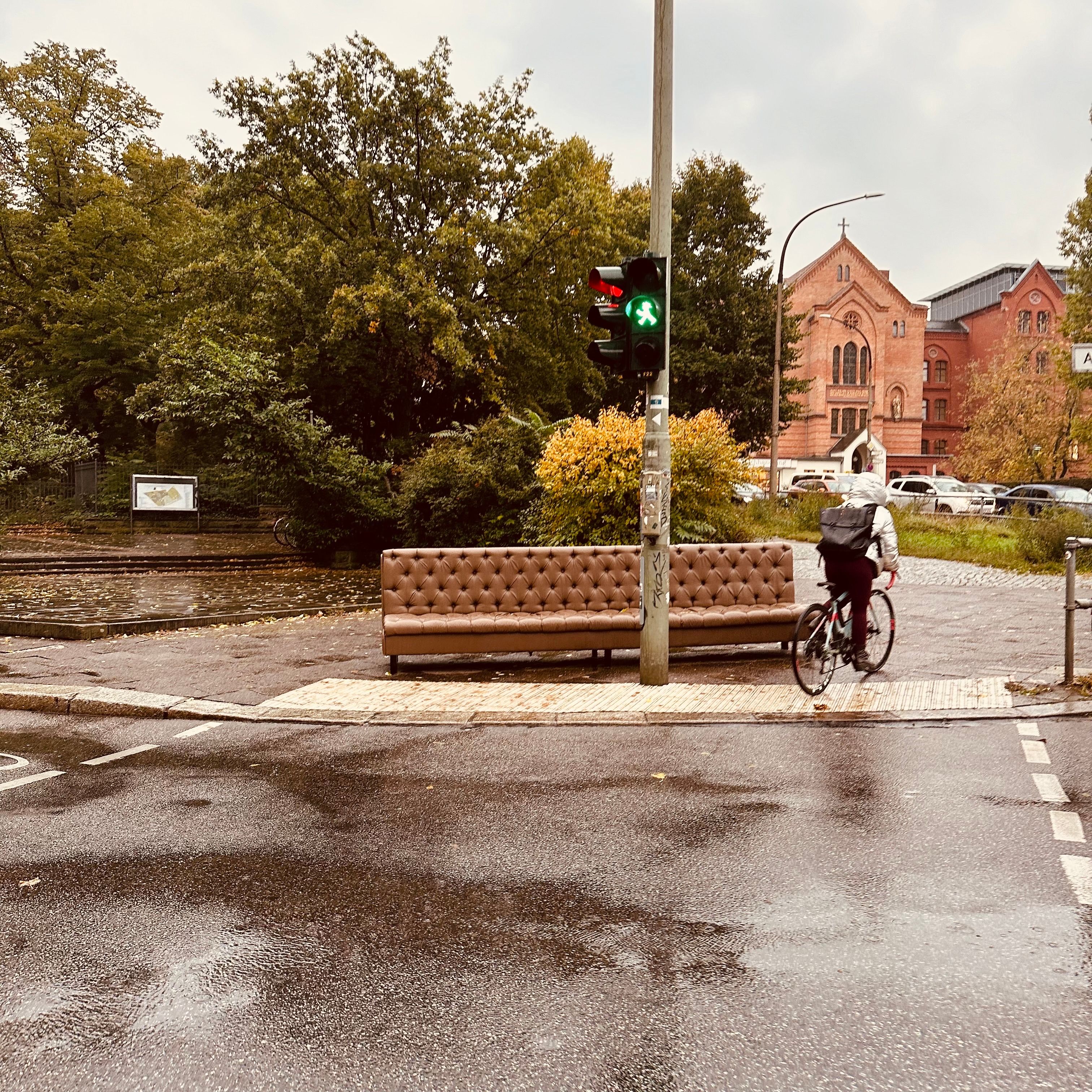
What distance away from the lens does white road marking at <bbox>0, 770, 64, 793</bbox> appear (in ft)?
19.1

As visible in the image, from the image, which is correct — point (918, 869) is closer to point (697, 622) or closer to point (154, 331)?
point (697, 622)

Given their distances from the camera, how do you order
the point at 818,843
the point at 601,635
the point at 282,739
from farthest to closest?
the point at 601,635 < the point at 282,739 < the point at 818,843

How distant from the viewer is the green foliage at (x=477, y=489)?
17.7 meters

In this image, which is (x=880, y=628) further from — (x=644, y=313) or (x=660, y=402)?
(x=644, y=313)

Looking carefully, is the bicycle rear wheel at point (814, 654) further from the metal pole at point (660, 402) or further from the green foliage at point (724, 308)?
the green foliage at point (724, 308)

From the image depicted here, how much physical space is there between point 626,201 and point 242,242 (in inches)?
586

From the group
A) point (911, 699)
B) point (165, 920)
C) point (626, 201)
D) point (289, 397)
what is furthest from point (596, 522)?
point (626, 201)

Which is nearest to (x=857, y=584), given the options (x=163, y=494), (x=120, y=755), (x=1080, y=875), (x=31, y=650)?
(x=1080, y=875)

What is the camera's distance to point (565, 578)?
9.83m

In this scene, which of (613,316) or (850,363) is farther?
(850,363)

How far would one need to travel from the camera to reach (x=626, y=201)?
36688 mm

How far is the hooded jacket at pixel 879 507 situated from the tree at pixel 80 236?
103 ft

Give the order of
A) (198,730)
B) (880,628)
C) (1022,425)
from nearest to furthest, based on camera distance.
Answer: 1. (198,730)
2. (880,628)
3. (1022,425)

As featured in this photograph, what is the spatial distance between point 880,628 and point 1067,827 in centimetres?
417
